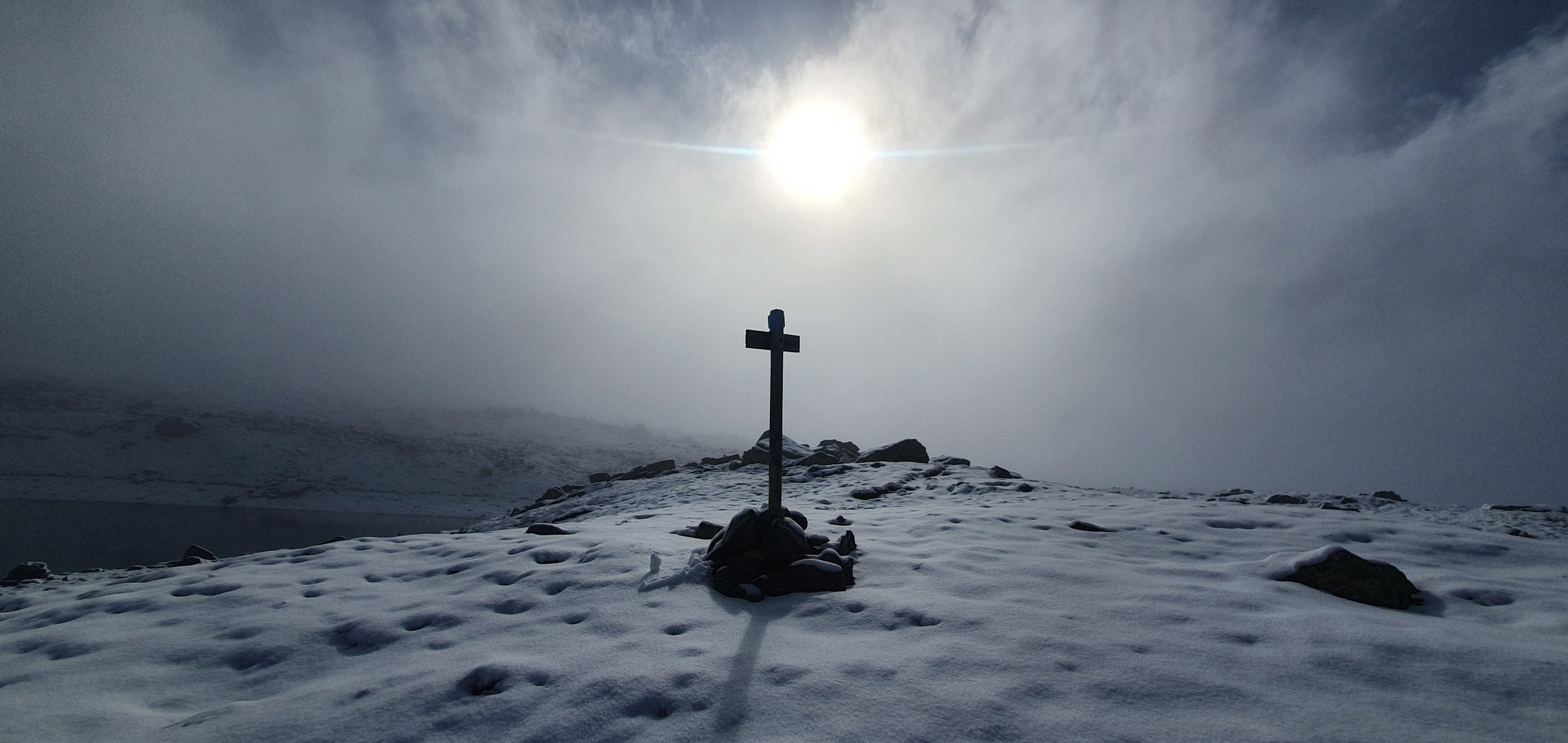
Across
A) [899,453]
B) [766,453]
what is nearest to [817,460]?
[766,453]

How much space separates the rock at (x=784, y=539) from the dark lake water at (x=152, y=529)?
13129mm

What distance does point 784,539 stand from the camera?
521cm

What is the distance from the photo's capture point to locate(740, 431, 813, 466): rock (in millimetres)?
18492

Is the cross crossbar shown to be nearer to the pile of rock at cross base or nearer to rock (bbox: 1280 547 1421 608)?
the pile of rock at cross base

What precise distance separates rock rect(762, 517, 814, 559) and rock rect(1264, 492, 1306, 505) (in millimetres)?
10130

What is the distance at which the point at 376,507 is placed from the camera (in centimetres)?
2939

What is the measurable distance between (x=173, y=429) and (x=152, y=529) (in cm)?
2492

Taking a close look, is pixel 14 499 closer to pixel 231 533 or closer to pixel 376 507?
pixel 376 507

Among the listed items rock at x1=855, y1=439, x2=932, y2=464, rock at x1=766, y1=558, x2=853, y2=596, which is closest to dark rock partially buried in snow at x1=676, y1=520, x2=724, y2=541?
rock at x1=766, y1=558, x2=853, y2=596

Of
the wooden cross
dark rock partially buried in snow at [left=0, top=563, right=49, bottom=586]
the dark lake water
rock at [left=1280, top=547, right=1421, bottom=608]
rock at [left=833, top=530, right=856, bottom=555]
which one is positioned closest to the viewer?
rock at [left=1280, top=547, right=1421, bottom=608]

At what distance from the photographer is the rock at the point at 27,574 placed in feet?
26.0

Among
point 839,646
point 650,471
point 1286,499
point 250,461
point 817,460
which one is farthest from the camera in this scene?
point 250,461

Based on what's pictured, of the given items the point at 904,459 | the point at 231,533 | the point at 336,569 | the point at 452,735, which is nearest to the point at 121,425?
the point at 231,533

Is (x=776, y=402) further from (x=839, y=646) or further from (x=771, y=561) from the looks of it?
(x=839, y=646)
